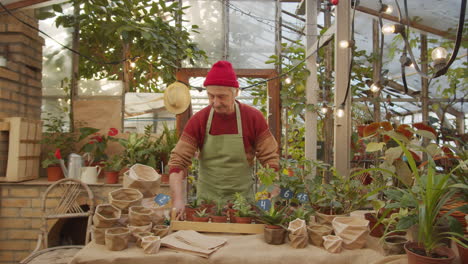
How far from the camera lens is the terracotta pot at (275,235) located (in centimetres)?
158

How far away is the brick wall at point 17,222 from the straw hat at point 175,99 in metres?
1.64

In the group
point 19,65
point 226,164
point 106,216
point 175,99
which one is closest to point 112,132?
point 175,99

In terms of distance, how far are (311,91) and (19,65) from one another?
342 cm

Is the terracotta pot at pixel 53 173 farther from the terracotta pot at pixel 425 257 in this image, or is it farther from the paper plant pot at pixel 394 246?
the terracotta pot at pixel 425 257

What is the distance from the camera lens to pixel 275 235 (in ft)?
5.17

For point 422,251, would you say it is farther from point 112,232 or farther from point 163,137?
point 163,137

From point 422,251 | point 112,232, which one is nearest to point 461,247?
point 422,251

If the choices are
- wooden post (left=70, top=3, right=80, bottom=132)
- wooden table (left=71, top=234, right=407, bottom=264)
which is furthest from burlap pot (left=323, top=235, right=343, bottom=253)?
wooden post (left=70, top=3, right=80, bottom=132)

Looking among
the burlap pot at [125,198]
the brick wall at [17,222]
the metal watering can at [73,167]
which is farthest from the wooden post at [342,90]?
the brick wall at [17,222]

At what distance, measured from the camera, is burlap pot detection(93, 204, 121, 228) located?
159 centimetres

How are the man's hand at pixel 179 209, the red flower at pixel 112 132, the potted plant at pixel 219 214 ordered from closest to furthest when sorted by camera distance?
the potted plant at pixel 219 214, the man's hand at pixel 179 209, the red flower at pixel 112 132

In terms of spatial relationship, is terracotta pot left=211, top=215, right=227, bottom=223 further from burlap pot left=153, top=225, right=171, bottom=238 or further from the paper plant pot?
the paper plant pot

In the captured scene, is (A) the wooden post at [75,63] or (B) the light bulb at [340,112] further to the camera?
(A) the wooden post at [75,63]

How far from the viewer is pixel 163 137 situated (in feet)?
14.7
